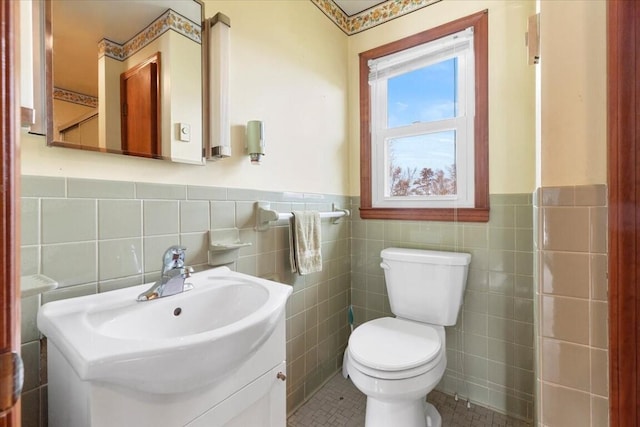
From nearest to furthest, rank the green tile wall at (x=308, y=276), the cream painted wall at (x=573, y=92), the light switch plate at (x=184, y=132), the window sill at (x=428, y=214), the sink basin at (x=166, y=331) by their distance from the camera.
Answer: the sink basin at (x=166, y=331) < the cream painted wall at (x=573, y=92) < the green tile wall at (x=308, y=276) < the light switch plate at (x=184, y=132) < the window sill at (x=428, y=214)

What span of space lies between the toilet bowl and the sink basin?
22.5 inches

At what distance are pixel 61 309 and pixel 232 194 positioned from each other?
66 centimetres

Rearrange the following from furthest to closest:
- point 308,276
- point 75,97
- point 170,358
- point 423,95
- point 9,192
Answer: point 423,95 < point 308,276 < point 75,97 < point 170,358 < point 9,192

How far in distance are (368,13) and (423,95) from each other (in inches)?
27.6

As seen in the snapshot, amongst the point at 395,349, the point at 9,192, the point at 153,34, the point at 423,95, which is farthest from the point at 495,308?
the point at 153,34

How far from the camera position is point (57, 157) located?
777 mm

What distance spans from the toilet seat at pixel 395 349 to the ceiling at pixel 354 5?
1.96 m

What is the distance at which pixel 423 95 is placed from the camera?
1.75 m

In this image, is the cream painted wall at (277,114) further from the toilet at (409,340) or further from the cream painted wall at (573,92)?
the cream painted wall at (573,92)

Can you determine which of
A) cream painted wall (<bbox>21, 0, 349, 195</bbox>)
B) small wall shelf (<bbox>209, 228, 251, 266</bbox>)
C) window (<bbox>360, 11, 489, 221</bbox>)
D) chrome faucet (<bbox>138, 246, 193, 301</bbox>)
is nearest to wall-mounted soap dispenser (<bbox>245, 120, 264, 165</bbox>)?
cream painted wall (<bbox>21, 0, 349, 195</bbox>)

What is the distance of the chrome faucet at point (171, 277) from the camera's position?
0.86m

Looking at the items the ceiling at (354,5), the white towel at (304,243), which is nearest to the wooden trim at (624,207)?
the white towel at (304,243)

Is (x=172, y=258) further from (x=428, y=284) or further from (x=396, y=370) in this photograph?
(x=428, y=284)

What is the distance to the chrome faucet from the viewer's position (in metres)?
0.86
